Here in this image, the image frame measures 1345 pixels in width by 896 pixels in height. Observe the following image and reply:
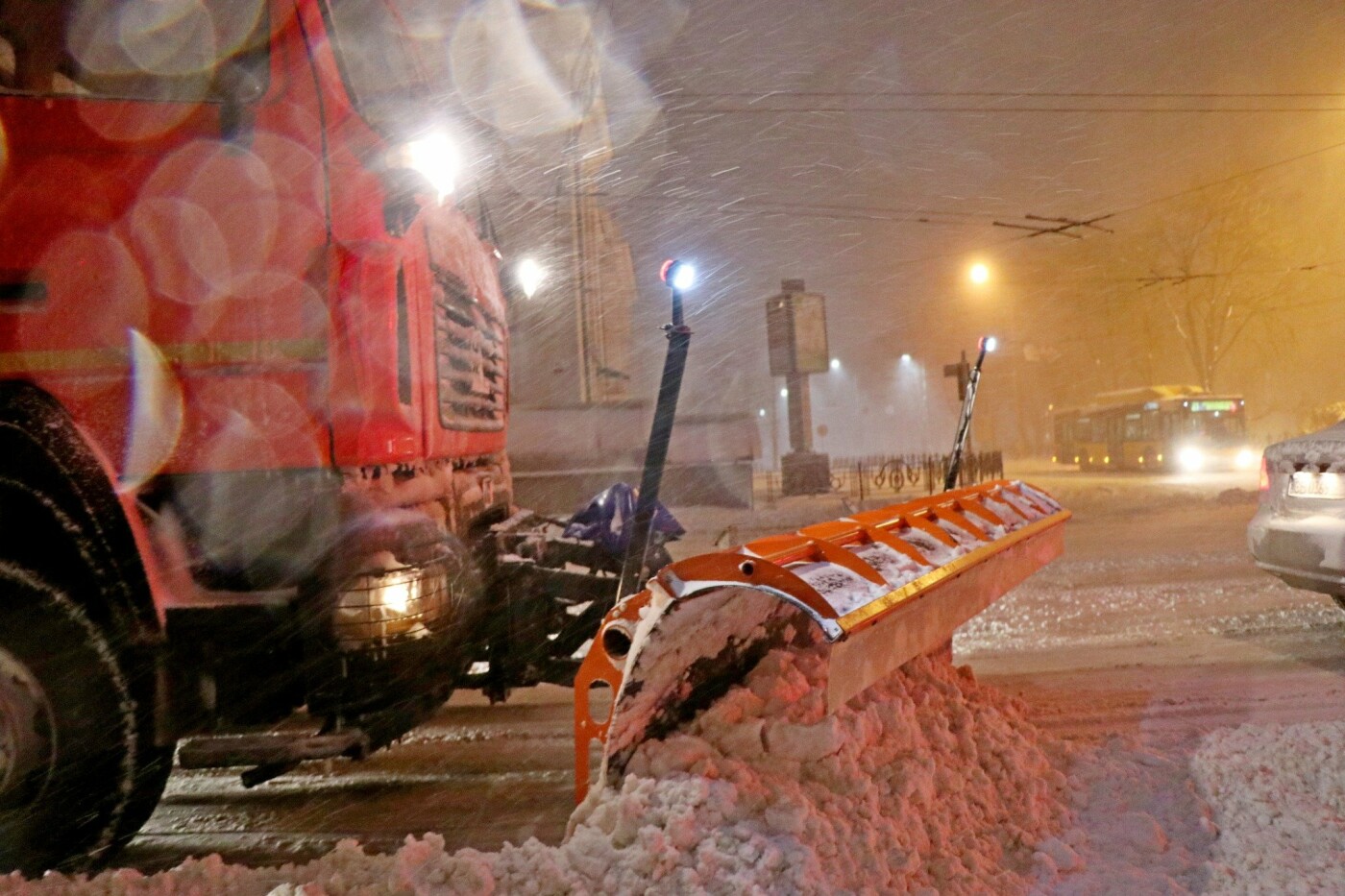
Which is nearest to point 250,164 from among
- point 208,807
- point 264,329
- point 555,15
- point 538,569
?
point 264,329

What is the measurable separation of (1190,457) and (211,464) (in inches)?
1223

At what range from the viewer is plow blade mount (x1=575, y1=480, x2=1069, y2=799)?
2.29 metres

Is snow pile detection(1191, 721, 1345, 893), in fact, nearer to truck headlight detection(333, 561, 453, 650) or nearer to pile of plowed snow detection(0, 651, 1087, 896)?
pile of plowed snow detection(0, 651, 1087, 896)

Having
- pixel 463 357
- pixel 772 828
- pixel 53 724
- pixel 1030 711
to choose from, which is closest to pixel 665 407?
pixel 463 357

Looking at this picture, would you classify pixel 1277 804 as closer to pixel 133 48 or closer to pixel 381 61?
pixel 381 61

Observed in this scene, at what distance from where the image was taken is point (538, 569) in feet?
12.0

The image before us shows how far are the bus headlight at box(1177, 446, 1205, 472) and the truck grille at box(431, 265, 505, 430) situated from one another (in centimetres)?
2909

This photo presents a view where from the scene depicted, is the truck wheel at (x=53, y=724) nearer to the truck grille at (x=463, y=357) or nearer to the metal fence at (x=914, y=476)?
the truck grille at (x=463, y=357)

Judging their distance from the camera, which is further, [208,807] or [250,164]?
[208,807]

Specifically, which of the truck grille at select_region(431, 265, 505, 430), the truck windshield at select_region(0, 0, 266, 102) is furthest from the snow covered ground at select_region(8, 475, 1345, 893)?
the truck windshield at select_region(0, 0, 266, 102)

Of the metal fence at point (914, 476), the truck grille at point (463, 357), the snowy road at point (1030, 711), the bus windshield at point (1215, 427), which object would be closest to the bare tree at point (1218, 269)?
the bus windshield at point (1215, 427)

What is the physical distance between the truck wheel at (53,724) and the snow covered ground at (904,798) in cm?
25

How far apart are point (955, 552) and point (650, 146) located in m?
17.1

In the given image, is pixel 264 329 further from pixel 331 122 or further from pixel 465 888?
pixel 465 888
